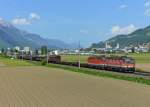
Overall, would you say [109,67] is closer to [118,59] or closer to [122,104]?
[118,59]

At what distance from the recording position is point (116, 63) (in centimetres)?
7469

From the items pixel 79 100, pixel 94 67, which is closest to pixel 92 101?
pixel 79 100

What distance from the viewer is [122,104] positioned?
80.1 feet

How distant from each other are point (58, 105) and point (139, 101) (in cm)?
510

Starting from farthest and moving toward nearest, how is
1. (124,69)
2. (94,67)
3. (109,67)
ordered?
(94,67) < (109,67) < (124,69)

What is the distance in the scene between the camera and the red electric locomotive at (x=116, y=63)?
230 ft

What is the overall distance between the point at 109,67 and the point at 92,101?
2087 inches

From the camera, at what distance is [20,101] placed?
2628 cm

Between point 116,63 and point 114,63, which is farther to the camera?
point 114,63

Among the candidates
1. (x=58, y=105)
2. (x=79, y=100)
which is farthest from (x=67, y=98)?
(x=58, y=105)

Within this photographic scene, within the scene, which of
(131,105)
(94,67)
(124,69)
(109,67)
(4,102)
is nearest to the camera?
(131,105)

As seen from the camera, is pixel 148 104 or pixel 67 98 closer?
pixel 148 104

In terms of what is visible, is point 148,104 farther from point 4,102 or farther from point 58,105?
point 4,102

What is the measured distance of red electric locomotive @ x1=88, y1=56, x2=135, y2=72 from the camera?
70.1 m
